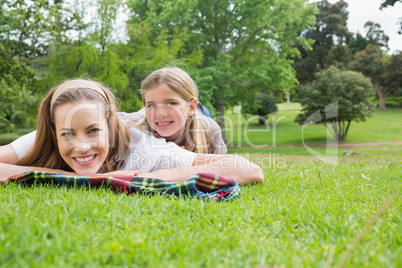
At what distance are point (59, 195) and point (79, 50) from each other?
9142 mm

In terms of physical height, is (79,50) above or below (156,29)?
below

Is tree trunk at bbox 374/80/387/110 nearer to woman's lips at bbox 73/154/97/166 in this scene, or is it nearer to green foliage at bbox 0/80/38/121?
green foliage at bbox 0/80/38/121

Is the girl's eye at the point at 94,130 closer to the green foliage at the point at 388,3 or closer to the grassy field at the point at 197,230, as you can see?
the grassy field at the point at 197,230

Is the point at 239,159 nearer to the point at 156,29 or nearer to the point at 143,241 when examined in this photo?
the point at 143,241

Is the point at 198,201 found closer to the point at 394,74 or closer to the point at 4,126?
the point at 4,126

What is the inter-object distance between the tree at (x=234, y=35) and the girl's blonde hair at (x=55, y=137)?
1290 cm

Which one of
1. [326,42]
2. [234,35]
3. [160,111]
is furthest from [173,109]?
[326,42]

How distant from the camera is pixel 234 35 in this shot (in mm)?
19859

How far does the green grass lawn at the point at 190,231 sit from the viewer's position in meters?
1.16

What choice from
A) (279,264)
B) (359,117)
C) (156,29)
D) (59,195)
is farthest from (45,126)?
(359,117)

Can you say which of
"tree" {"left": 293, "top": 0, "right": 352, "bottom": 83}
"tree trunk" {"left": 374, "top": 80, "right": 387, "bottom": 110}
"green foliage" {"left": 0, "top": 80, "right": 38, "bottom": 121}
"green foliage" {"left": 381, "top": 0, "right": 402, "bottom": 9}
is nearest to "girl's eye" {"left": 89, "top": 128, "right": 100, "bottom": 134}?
"green foliage" {"left": 0, "top": 80, "right": 38, "bottom": 121}

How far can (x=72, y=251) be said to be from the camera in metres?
1.18

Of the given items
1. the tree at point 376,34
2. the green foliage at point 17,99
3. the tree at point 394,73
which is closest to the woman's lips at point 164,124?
the green foliage at point 17,99

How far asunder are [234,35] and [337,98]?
9.38 meters
